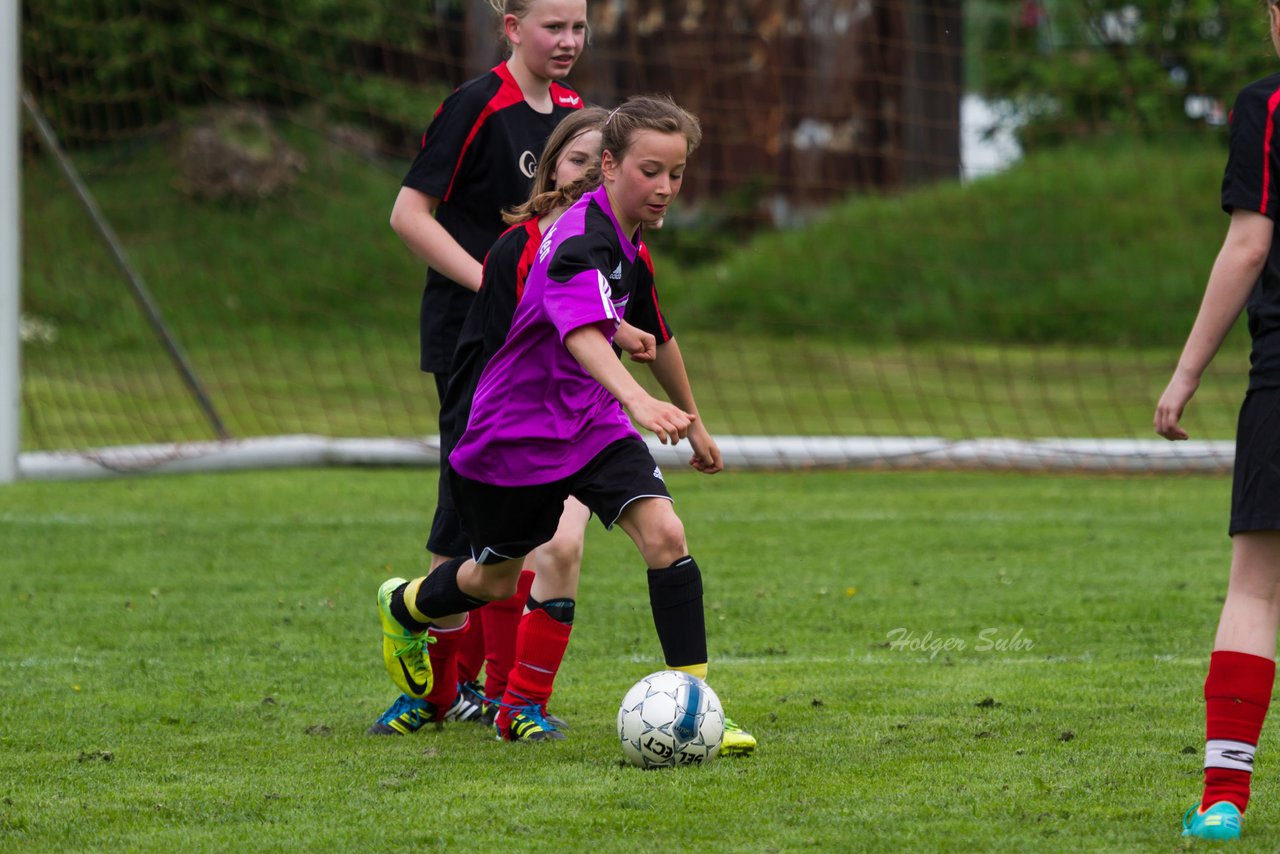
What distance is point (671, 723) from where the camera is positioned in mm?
3869

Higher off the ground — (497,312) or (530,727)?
(497,312)

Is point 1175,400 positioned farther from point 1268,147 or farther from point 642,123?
point 642,123

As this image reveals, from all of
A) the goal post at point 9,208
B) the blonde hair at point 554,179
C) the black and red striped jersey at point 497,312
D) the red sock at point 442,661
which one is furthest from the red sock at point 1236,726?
the goal post at point 9,208

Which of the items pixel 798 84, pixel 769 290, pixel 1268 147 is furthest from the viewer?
pixel 798 84

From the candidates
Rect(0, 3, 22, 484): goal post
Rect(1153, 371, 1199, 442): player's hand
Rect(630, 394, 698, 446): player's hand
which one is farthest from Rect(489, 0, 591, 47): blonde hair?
Rect(0, 3, 22, 484): goal post

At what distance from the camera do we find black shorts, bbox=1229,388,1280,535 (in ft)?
10.2

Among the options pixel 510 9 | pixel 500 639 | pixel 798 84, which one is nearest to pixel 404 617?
pixel 500 639

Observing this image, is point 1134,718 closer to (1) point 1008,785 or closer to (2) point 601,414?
(1) point 1008,785

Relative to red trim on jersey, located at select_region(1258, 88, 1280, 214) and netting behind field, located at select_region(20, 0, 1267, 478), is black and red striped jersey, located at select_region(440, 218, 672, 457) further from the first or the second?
netting behind field, located at select_region(20, 0, 1267, 478)

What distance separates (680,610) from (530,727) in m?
0.55

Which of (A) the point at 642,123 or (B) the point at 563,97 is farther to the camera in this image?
(B) the point at 563,97

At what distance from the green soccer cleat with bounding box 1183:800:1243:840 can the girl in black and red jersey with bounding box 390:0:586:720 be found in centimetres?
193

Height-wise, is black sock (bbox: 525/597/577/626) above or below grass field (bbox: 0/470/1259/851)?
above

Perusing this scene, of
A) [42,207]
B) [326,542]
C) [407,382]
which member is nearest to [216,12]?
[42,207]
